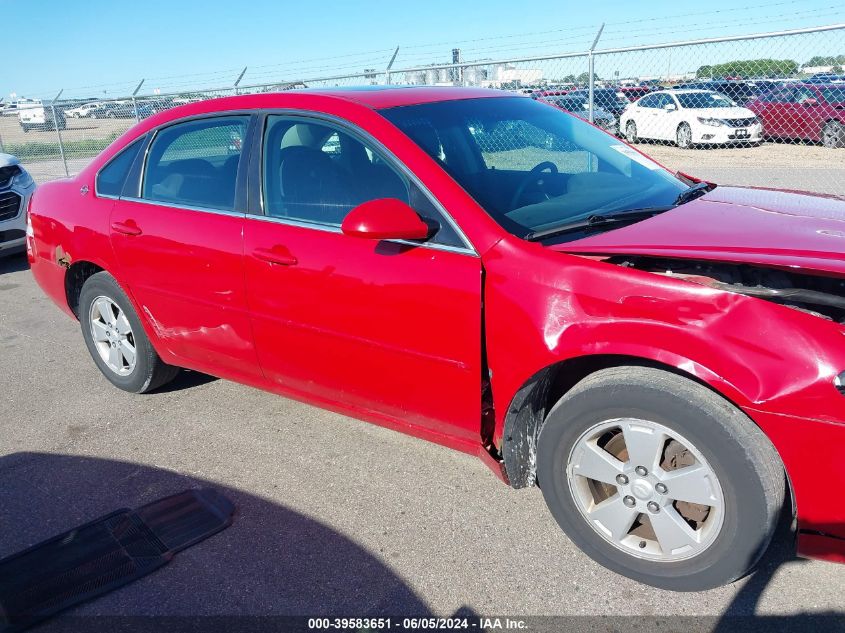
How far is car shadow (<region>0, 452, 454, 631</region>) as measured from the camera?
8.73 feet

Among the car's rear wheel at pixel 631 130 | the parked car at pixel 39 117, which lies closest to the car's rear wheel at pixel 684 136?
the car's rear wheel at pixel 631 130

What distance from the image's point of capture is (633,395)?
8.00 feet

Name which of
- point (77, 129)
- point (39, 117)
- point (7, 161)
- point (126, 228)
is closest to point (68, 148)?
point (77, 129)

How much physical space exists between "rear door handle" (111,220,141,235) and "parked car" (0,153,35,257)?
4974 mm

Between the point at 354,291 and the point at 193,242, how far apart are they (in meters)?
1.03

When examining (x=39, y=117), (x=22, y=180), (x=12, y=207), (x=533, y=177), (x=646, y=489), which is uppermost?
(x=39, y=117)

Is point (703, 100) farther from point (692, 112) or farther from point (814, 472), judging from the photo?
point (814, 472)

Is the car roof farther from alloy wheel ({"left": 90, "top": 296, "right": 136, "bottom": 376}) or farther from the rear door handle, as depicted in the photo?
alloy wheel ({"left": 90, "top": 296, "right": 136, "bottom": 376})

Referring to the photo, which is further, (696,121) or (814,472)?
(696,121)

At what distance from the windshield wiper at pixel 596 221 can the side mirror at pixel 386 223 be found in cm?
41

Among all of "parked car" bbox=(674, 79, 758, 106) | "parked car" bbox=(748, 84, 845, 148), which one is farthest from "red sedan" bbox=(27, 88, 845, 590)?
"parked car" bbox=(748, 84, 845, 148)

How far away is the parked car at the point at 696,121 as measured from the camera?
1477 cm

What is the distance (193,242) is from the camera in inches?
142

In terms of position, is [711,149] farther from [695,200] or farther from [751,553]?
[751,553]
